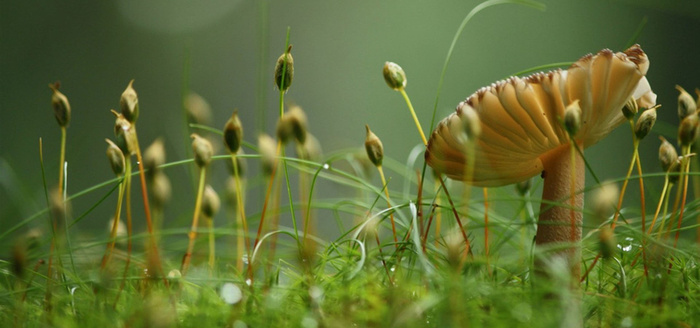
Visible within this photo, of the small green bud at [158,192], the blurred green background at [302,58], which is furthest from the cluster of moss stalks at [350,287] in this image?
the blurred green background at [302,58]

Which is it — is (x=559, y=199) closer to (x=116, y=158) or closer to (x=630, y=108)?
(x=630, y=108)

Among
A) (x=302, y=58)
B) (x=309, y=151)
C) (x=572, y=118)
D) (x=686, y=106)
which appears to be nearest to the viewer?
(x=572, y=118)

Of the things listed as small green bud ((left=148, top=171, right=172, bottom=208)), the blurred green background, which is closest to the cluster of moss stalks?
small green bud ((left=148, top=171, right=172, bottom=208))

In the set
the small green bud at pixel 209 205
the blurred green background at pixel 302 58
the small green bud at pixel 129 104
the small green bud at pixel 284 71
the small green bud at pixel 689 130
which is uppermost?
the blurred green background at pixel 302 58

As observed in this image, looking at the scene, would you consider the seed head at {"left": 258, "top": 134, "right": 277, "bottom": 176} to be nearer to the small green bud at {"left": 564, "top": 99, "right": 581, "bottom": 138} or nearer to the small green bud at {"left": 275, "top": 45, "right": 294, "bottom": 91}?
the small green bud at {"left": 275, "top": 45, "right": 294, "bottom": 91}

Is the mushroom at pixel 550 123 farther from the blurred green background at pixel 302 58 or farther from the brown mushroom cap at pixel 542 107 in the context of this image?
the blurred green background at pixel 302 58

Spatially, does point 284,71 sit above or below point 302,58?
below

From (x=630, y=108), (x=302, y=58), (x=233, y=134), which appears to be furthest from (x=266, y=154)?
(x=302, y=58)
